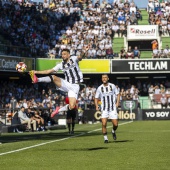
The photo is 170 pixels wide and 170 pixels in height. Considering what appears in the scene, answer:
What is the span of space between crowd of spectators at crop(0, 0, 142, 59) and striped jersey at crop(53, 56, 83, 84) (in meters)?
30.5

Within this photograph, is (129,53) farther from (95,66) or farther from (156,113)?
(156,113)

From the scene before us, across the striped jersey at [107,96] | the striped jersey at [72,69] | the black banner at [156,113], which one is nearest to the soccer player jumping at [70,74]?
the striped jersey at [72,69]

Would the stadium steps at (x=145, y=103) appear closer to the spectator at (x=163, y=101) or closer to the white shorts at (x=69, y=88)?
the spectator at (x=163, y=101)

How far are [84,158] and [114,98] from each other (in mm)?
5764

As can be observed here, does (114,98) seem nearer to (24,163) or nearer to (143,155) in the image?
(143,155)

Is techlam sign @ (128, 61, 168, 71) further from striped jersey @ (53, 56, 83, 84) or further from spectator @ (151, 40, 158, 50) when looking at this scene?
striped jersey @ (53, 56, 83, 84)

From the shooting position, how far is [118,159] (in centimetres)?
1195

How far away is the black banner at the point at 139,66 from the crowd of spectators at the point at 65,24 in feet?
3.70

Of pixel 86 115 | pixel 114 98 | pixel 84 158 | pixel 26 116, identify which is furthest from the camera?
pixel 86 115

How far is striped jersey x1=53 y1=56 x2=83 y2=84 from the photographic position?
1568cm

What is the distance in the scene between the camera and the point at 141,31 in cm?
5294

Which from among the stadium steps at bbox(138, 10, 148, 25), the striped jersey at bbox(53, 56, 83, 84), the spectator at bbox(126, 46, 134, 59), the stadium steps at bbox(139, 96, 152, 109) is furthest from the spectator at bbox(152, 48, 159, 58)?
the striped jersey at bbox(53, 56, 83, 84)

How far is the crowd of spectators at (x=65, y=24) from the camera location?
161ft

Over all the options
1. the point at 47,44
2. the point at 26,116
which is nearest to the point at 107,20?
the point at 47,44
